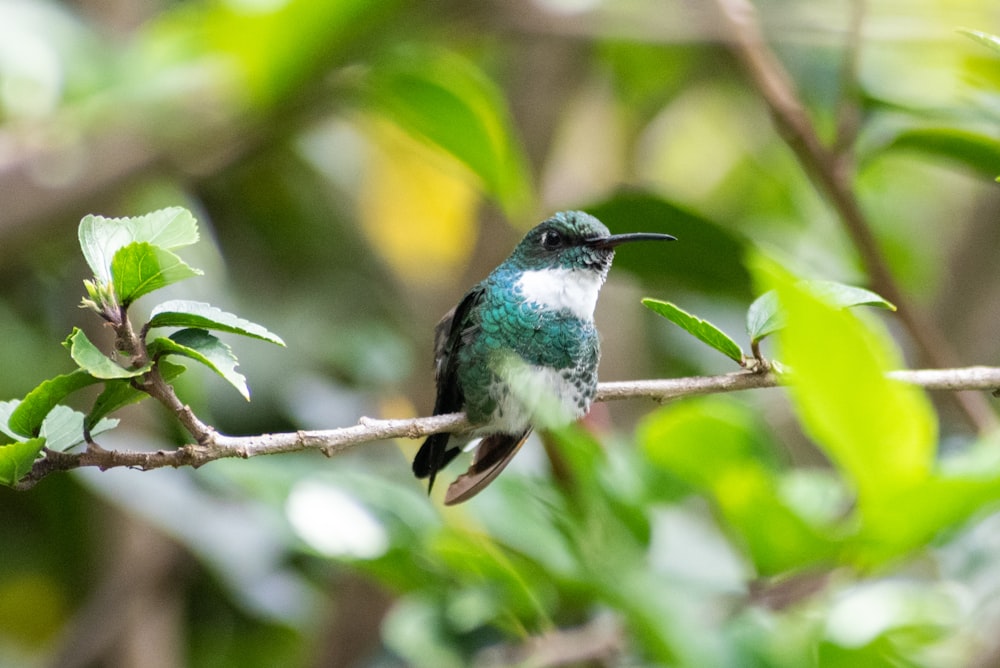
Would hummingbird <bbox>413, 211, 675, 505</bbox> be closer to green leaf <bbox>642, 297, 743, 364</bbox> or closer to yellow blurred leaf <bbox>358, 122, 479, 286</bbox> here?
green leaf <bbox>642, 297, 743, 364</bbox>

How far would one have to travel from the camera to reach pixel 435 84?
2246 millimetres

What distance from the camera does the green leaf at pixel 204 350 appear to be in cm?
99

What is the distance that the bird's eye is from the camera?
5.67 feet

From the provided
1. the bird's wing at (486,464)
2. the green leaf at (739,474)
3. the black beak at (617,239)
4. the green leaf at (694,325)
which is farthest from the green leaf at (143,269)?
the green leaf at (739,474)

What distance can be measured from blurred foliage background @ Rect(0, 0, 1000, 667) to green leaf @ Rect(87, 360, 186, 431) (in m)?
0.51

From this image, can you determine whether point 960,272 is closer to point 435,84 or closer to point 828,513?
point 828,513

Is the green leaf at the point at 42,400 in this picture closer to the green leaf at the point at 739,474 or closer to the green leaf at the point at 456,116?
the green leaf at the point at 739,474

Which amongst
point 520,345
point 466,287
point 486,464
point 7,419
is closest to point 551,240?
point 520,345

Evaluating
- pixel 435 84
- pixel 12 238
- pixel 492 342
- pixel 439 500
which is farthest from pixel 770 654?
pixel 12 238

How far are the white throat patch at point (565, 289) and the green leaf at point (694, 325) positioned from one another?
1.48ft

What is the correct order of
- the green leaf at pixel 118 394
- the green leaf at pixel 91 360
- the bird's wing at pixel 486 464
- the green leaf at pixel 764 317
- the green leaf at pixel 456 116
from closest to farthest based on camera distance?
the green leaf at pixel 91 360 < the green leaf at pixel 118 394 < the green leaf at pixel 764 317 < the bird's wing at pixel 486 464 < the green leaf at pixel 456 116

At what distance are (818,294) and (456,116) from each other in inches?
47.2

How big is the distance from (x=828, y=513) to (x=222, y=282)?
6.33 ft

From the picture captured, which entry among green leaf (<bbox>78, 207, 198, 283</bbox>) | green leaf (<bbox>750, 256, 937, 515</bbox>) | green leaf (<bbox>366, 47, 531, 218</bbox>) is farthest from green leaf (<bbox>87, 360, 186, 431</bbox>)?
green leaf (<bbox>366, 47, 531, 218</bbox>)
